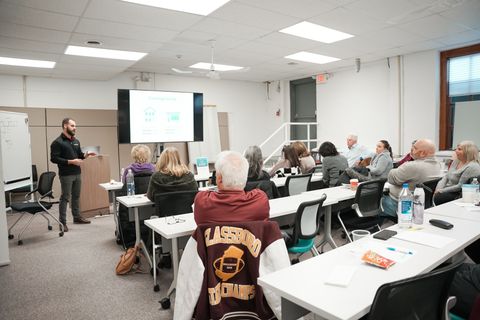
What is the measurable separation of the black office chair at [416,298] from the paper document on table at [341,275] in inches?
8.9

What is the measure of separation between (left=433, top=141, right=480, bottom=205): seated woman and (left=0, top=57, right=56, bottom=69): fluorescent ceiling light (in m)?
6.34

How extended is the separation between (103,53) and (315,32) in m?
3.43

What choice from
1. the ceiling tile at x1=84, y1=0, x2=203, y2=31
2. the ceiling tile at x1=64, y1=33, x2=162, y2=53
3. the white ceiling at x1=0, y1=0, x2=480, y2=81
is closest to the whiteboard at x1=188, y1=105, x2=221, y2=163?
the white ceiling at x1=0, y1=0, x2=480, y2=81

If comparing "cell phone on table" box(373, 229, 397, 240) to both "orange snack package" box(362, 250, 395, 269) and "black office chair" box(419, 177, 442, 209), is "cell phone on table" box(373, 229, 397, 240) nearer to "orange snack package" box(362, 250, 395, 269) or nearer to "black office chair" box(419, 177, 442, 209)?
"orange snack package" box(362, 250, 395, 269)

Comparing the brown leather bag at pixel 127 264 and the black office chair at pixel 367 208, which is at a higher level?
the black office chair at pixel 367 208

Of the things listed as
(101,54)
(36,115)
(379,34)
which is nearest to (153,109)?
(101,54)

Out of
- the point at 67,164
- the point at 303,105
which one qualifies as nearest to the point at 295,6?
the point at 67,164

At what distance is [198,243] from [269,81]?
847cm

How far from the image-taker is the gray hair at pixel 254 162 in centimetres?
330

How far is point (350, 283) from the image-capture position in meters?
1.36

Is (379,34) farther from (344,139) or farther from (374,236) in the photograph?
(374,236)

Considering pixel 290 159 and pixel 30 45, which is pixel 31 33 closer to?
pixel 30 45

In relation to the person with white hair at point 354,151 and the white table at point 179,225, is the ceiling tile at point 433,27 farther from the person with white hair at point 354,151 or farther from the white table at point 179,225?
the white table at point 179,225

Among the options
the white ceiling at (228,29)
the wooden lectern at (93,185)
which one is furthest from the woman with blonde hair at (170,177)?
the wooden lectern at (93,185)
